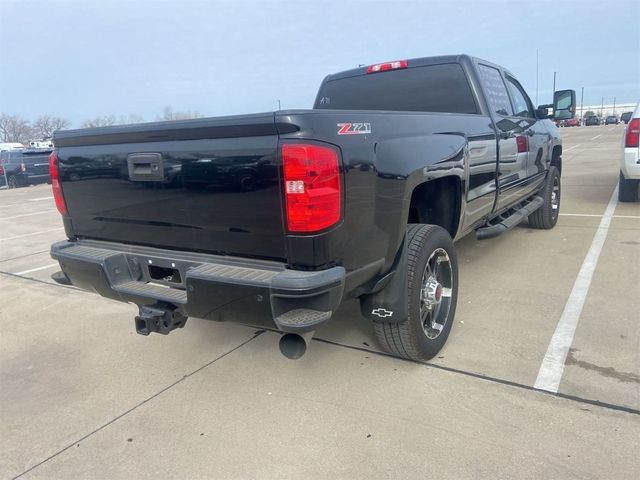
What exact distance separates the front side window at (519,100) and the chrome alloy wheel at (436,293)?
2701 mm

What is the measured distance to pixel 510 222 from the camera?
4.73 m

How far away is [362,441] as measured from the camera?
2.51 m

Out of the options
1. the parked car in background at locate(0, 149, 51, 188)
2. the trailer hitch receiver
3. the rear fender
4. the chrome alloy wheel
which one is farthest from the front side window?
the parked car in background at locate(0, 149, 51, 188)

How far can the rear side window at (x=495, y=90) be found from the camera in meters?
4.48

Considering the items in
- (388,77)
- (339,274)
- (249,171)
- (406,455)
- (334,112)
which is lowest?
(406,455)

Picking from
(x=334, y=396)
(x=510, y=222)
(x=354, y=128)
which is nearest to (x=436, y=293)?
(x=334, y=396)

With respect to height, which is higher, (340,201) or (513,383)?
(340,201)

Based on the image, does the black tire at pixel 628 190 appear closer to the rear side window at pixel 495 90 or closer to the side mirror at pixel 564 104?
the side mirror at pixel 564 104

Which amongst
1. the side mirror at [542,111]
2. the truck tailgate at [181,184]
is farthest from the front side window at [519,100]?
the truck tailgate at [181,184]

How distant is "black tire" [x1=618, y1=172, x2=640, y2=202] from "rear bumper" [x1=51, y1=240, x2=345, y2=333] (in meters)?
7.97

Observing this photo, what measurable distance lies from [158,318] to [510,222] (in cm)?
345

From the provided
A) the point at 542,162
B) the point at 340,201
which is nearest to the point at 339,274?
the point at 340,201

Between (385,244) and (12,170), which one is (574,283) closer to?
(385,244)

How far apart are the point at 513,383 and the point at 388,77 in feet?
9.82
